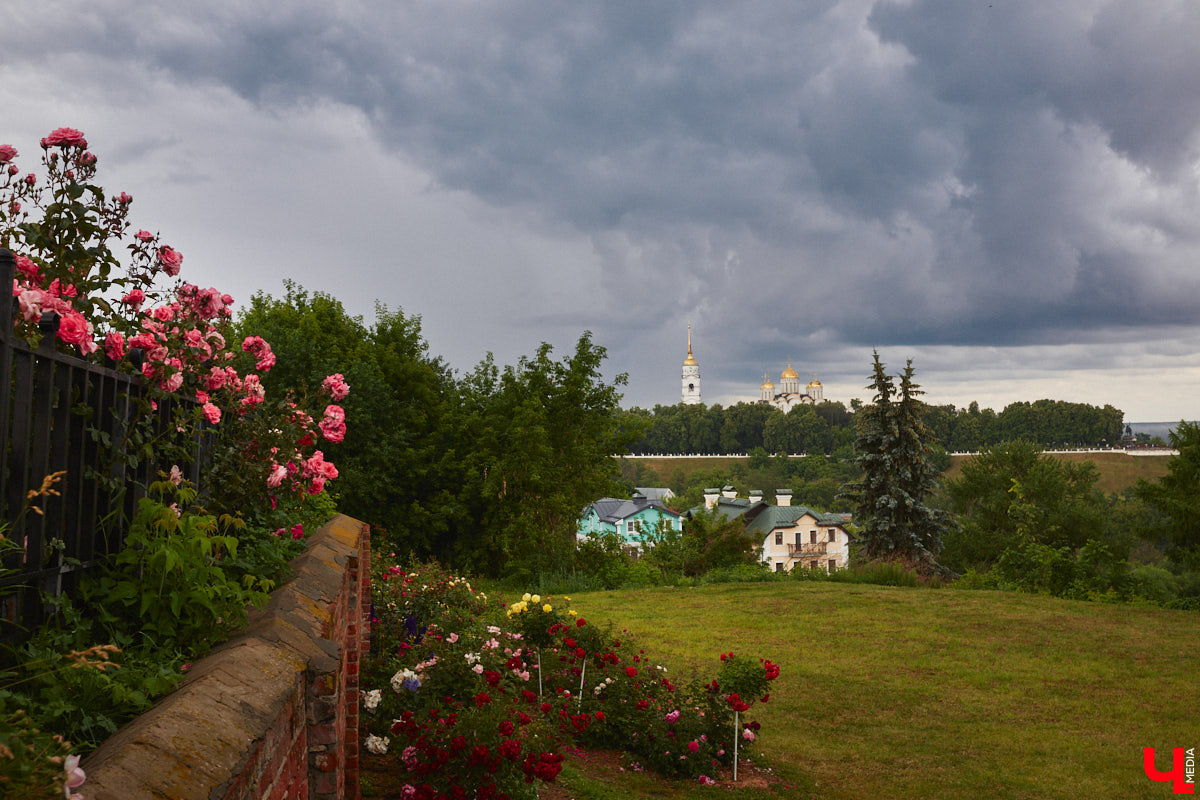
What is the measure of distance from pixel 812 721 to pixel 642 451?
102822 mm

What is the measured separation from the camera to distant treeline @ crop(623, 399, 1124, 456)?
96000 mm

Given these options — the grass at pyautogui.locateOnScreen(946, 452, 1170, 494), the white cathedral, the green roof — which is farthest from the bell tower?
the green roof

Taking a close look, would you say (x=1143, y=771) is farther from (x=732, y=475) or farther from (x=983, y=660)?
(x=732, y=475)

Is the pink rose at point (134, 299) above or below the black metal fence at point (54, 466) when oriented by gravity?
above

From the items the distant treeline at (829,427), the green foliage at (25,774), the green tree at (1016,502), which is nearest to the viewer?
the green foliage at (25,774)

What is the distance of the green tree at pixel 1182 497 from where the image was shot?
23.9 m

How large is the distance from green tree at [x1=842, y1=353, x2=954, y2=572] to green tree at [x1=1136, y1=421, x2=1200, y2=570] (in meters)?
6.20

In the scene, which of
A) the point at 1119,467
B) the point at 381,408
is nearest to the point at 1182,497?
the point at 381,408

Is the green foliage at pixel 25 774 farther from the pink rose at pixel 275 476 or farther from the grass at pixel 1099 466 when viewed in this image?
the grass at pixel 1099 466

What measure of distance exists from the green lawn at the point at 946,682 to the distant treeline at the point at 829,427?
72.6 meters

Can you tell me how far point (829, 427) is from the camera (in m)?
109

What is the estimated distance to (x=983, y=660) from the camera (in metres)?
10.7

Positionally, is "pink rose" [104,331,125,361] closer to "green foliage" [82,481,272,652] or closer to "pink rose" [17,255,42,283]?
"pink rose" [17,255,42,283]

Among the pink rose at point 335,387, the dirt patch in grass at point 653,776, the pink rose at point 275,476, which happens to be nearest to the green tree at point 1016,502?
the dirt patch in grass at point 653,776
